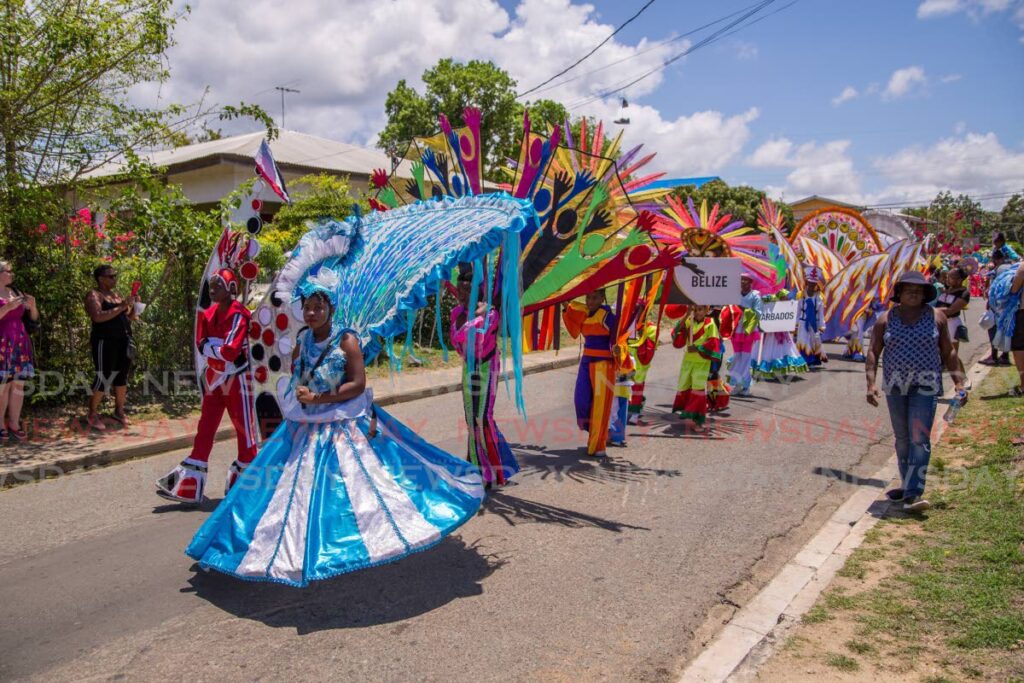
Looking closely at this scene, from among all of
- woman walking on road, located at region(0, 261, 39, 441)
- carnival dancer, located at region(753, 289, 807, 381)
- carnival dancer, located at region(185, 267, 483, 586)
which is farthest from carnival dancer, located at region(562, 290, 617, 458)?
carnival dancer, located at region(753, 289, 807, 381)

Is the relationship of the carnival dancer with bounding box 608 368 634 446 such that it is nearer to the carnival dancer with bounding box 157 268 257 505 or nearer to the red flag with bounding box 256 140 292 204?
the carnival dancer with bounding box 157 268 257 505

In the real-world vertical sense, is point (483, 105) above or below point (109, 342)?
above

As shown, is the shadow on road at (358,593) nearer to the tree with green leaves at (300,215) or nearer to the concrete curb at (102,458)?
the concrete curb at (102,458)

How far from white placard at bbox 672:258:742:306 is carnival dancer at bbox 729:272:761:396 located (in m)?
2.67

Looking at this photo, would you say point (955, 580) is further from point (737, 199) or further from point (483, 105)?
point (737, 199)

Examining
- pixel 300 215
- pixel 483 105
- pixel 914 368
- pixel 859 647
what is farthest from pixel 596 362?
pixel 483 105

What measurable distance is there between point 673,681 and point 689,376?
5.63 meters

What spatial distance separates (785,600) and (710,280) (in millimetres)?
3701

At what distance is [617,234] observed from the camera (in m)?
6.32

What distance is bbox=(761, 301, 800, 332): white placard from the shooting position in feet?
36.2

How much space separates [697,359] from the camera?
879 cm

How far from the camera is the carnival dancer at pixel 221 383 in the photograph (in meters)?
5.66

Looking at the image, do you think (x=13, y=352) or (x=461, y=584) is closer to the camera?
(x=461, y=584)

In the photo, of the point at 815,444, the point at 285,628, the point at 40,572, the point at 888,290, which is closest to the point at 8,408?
the point at 40,572
